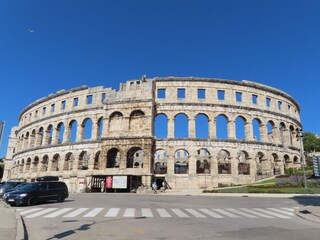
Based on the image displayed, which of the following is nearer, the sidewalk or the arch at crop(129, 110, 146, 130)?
the sidewalk

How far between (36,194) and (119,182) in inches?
659

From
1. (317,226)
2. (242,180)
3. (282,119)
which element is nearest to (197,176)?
(242,180)

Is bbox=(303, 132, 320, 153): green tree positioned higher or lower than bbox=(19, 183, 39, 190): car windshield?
higher

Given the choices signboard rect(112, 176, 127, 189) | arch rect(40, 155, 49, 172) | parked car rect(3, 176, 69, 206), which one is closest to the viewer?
parked car rect(3, 176, 69, 206)

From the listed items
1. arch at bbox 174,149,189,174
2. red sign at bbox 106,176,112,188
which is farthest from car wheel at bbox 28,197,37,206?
arch at bbox 174,149,189,174

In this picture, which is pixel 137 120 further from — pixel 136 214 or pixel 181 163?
pixel 136 214

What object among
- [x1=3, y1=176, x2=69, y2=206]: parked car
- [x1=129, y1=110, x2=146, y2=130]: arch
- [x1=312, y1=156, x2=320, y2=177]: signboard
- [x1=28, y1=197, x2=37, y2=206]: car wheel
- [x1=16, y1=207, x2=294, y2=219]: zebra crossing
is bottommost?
[x1=16, y1=207, x2=294, y2=219]: zebra crossing

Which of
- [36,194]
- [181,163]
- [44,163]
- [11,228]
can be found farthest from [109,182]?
[11,228]

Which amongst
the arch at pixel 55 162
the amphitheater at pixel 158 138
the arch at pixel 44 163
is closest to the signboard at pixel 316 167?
the amphitheater at pixel 158 138

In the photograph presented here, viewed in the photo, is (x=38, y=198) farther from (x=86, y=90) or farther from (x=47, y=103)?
A: (x=47, y=103)

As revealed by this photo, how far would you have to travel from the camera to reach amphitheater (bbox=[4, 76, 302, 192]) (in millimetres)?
38031

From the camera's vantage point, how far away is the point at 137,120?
3941 cm

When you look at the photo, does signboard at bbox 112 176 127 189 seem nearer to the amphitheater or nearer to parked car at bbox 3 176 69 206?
the amphitheater

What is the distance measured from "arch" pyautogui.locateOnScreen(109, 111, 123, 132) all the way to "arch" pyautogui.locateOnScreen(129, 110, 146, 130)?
5.67ft
